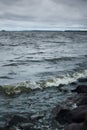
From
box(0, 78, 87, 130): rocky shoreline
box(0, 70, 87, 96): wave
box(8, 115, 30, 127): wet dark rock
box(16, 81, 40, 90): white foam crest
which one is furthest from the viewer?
box(16, 81, 40, 90): white foam crest

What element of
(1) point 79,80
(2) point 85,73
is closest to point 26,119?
(1) point 79,80

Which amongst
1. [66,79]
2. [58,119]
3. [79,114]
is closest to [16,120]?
[58,119]

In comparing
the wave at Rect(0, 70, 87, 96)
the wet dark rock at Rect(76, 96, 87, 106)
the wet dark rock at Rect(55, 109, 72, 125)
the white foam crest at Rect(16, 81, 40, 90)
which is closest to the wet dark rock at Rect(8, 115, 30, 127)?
the wet dark rock at Rect(55, 109, 72, 125)

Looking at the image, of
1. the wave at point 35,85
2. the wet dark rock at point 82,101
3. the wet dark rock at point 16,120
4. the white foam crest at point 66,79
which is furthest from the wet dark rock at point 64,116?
the white foam crest at point 66,79

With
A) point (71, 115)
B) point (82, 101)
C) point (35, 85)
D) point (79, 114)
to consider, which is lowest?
point (35, 85)

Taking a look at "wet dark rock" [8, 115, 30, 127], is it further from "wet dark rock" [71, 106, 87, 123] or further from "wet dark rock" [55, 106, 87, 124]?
"wet dark rock" [71, 106, 87, 123]

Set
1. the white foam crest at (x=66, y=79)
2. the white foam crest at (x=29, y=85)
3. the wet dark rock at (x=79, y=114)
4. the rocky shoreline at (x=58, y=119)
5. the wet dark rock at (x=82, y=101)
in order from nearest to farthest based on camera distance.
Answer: the wet dark rock at (x=79, y=114), the rocky shoreline at (x=58, y=119), the wet dark rock at (x=82, y=101), the white foam crest at (x=29, y=85), the white foam crest at (x=66, y=79)

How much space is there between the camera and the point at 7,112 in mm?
11898

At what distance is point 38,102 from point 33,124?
140 inches

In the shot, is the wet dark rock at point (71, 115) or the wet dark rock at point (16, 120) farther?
the wet dark rock at point (16, 120)

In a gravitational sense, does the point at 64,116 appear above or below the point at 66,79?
above

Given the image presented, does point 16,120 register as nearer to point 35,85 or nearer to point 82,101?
point 82,101

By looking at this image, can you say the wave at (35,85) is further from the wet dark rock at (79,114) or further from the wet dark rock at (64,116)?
the wet dark rock at (79,114)

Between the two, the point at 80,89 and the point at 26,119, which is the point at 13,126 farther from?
the point at 80,89
